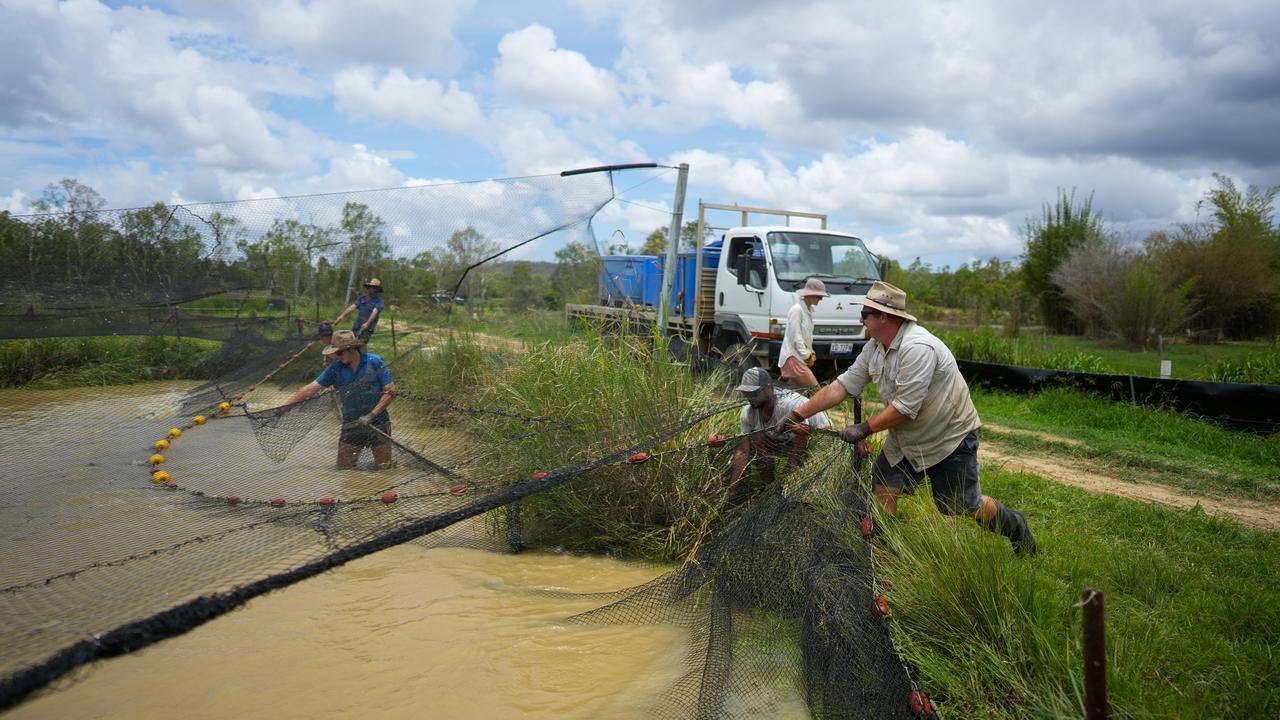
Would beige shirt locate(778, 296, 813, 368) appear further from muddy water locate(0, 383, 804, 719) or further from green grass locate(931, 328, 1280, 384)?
green grass locate(931, 328, 1280, 384)

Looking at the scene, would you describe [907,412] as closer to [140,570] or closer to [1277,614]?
[1277,614]

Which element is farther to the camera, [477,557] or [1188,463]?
[1188,463]

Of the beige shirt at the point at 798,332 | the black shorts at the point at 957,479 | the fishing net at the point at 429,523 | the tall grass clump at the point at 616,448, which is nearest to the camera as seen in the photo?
the fishing net at the point at 429,523

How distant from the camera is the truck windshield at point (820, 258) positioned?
10.3 m

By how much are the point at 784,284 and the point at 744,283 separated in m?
0.59

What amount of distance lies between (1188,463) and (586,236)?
242 inches

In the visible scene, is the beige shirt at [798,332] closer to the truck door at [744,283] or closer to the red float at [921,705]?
the truck door at [744,283]

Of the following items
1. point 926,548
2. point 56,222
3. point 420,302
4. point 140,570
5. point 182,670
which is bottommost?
point 182,670

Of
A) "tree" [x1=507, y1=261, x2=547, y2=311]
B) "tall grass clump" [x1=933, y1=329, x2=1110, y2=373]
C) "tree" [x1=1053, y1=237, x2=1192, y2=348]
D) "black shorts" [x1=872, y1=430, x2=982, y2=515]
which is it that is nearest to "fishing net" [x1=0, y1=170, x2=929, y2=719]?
"black shorts" [x1=872, y1=430, x2=982, y2=515]

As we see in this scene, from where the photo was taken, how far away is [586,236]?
8516 mm

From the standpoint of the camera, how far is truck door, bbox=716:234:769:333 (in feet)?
33.4

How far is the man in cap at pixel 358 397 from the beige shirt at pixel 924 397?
3.39 metres

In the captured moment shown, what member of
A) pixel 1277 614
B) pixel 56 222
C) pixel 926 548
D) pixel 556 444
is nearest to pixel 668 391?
pixel 556 444

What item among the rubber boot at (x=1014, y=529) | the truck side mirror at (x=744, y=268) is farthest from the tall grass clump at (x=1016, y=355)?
the rubber boot at (x=1014, y=529)
